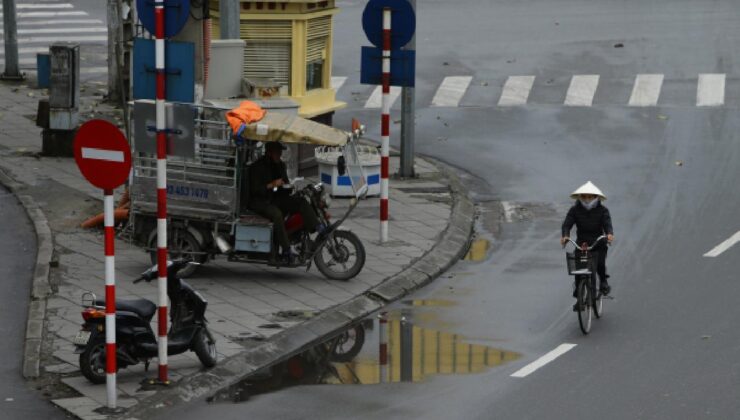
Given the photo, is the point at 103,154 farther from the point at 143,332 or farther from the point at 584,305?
the point at 584,305

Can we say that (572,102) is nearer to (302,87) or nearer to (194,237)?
(302,87)

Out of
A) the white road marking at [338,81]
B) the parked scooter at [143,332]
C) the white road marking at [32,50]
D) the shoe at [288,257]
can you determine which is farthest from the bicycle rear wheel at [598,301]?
the white road marking at [32,50]

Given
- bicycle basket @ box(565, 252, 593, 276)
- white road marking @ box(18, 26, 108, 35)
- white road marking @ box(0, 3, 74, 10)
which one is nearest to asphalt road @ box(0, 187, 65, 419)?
bicycle basket @ box(565, 252, 593, 276)

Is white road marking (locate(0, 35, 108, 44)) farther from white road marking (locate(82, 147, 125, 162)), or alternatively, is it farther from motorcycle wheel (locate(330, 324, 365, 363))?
white road marking (locate(82, 147, 125, 162))

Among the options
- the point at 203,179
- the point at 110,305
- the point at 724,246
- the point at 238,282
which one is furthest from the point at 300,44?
the point at 110,305

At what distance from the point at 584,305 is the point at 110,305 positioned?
5.13 m

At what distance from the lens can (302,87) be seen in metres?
22.8

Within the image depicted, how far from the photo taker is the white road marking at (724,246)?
18.2m

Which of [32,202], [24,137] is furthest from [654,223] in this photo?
[24,137]

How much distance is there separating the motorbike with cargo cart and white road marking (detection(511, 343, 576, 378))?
316cm

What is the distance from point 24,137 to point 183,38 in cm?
780

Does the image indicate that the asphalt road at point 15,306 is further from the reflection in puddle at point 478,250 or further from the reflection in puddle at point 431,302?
the reflection in puddle at point 478,250

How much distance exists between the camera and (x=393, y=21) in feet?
61.9

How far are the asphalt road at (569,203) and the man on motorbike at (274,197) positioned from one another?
→ 161cm
